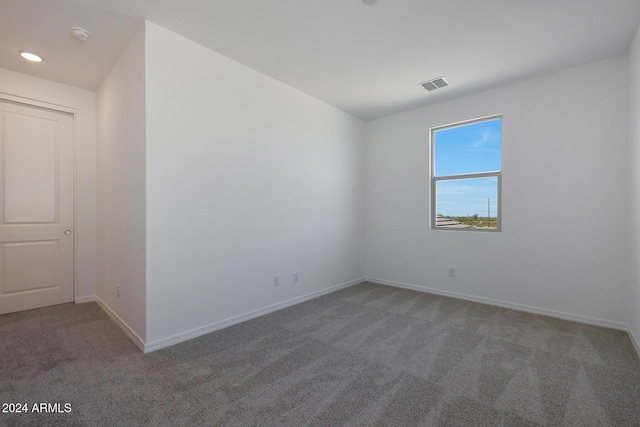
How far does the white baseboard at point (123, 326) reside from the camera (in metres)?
2.46

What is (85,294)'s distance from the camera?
3723 mm

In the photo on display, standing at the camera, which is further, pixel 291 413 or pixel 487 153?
pixel 487 153

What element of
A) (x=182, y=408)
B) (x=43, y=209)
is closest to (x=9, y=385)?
(x=182, y=408)

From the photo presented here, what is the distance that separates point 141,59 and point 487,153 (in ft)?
12.9

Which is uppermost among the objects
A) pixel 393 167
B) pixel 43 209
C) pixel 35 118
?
pixel 35 118

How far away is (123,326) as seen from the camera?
9.23 feet

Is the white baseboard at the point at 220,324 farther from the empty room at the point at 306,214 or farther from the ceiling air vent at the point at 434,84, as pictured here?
the ceiling air vent at the point at 434,84

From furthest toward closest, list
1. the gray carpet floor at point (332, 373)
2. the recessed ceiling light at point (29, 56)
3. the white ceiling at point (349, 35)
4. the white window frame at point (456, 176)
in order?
the white window frame at point (456, 176), the recessed ceiling light at point (29, 56), the white ceiling at point (349, 35), the gray carpet floor at point (332, 373)

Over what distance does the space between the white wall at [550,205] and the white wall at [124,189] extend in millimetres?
3487

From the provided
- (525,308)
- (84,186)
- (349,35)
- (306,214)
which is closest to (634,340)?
(525,308)

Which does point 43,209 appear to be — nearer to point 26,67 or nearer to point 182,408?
point 26,67

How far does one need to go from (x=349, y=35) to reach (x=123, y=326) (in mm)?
3449

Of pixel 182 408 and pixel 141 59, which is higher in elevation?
pixel 141 59

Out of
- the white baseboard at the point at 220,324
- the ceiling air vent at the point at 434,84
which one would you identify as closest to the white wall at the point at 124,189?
the white baseboard at the point at 220,324
